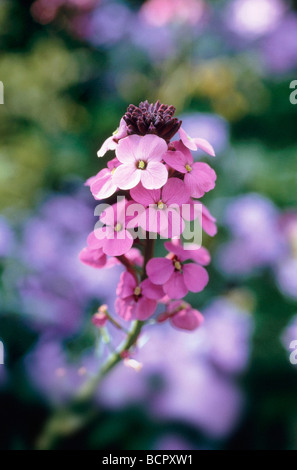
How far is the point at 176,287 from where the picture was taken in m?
0.63

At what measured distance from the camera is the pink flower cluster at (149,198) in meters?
0.57

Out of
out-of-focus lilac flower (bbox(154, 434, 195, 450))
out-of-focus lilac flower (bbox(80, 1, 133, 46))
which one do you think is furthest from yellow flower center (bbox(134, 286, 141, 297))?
out-of-focus lilac flower (bbox(80, 1, 133, 46))

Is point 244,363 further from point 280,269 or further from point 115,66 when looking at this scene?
point 115,66

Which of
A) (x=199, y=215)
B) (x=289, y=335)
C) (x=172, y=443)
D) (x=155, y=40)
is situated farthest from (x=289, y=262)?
(x=155, y=40)

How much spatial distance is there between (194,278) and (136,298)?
89mm

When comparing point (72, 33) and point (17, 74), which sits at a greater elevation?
point (72, 33)

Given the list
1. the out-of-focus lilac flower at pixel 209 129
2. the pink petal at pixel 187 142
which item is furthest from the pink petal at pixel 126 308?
the out-of-focus lilac flower at pixel 209 129

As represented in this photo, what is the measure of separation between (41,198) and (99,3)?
3.80 feet

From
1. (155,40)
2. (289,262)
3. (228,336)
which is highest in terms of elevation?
(155,40)

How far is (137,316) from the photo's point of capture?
644mm

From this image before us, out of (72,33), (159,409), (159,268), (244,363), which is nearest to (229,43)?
(72,33)

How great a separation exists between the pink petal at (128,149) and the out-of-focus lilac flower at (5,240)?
82cm

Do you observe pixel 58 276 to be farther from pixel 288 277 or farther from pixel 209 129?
pixel 209 129

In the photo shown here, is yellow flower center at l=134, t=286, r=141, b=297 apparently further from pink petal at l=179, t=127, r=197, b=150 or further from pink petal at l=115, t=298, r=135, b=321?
pink petal at l=179, t=127, r=197, b=150
